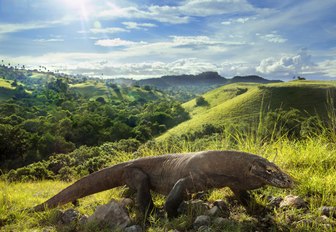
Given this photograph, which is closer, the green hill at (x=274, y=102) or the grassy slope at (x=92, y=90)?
the green hill at (x=274, y=102)

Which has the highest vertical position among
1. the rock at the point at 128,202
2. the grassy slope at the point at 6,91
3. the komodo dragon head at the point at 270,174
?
the komodo dragon head at the point at 270,174

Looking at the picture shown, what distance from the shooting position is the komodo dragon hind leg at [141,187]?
17.8 ft

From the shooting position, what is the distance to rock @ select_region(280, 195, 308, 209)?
15.5 feet

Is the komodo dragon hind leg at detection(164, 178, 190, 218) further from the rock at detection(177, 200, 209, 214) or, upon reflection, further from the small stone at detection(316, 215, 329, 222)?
the small stone at detection(316, 215, 329, 222)

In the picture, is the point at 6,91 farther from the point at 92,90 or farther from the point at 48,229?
the point at 48,229

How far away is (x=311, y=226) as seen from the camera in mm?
4168

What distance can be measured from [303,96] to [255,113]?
18.3 metres

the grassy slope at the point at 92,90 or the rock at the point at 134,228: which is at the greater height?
the rock at the point at 134,228

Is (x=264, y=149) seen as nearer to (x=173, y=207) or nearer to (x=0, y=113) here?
(x=173, y=207)

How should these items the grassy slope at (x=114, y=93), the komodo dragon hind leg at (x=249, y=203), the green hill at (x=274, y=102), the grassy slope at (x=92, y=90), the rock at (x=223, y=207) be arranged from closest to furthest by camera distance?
the rock at (x=223, y=207) < the komodo dragon hind leg at (x=249, y=203) < the green hill at (x=274, y=102) < the grassy slope at (x=114, y=93) < the grassy slope at (x=92, y=90)

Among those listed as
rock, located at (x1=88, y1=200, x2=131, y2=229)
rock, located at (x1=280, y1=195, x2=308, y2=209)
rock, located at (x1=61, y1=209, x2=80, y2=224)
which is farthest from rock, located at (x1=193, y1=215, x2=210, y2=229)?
rock, located at (x1=61, y1=209, x2=80, y2=224)

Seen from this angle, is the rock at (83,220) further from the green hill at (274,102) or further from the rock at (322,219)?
the green hill at (274,102)

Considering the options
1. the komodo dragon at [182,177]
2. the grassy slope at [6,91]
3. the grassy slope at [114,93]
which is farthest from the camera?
the grassy slope at [114,93]

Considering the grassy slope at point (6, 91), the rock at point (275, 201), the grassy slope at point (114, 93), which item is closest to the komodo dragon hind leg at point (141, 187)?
the rock at point (275, 201)
